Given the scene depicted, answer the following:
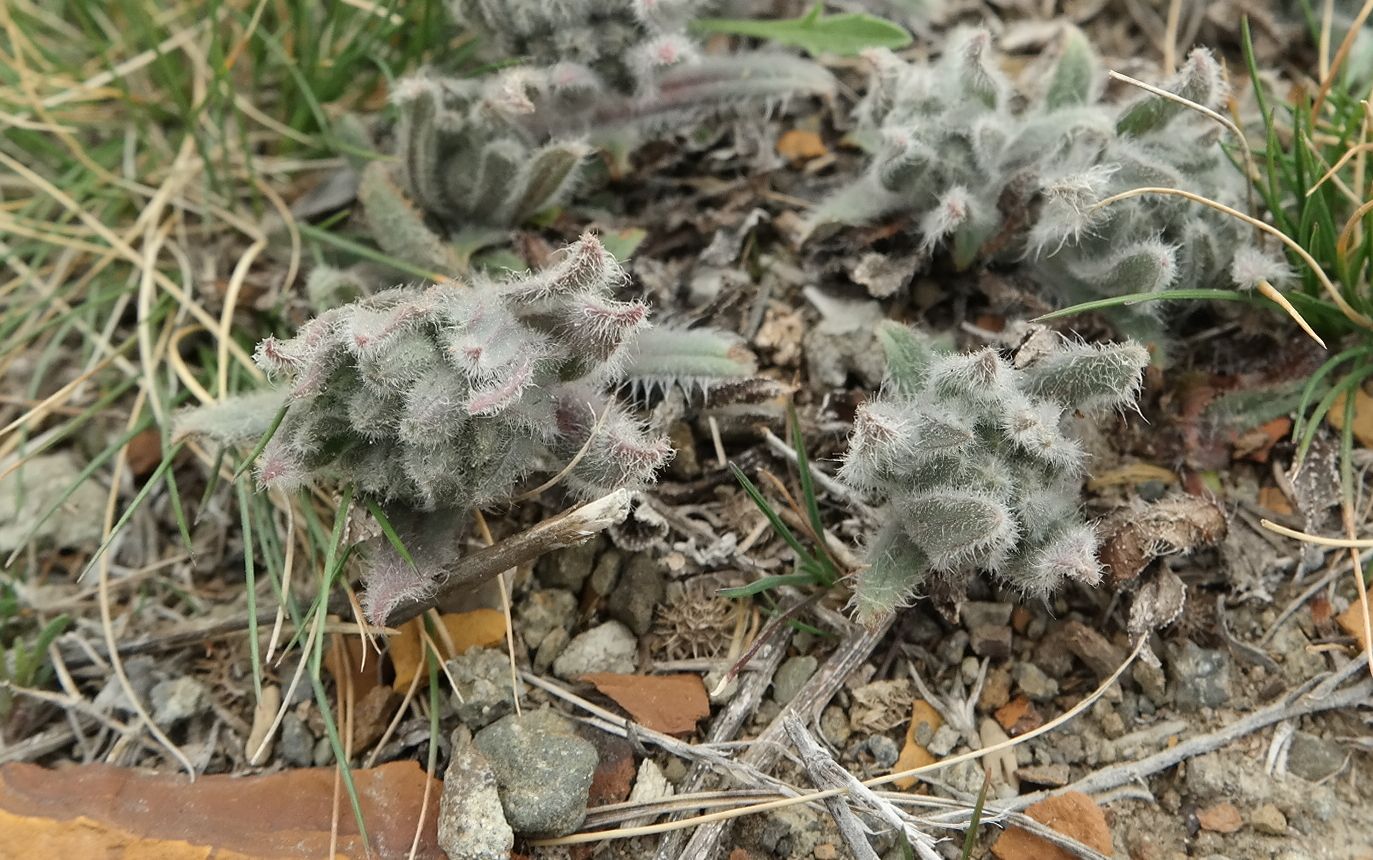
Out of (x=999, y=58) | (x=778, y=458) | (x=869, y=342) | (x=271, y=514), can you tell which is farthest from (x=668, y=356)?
(x=999, y=58)

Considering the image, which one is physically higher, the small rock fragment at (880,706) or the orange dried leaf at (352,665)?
the orange dried leaf at (352,665)

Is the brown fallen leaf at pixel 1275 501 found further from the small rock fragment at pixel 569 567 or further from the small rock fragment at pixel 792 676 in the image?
the small rock fragment at pixel 569 567

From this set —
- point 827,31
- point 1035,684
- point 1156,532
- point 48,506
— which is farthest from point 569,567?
point 827,31

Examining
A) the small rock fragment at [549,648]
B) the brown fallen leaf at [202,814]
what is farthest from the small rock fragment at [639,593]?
the brown fallen leaf at [202,814]

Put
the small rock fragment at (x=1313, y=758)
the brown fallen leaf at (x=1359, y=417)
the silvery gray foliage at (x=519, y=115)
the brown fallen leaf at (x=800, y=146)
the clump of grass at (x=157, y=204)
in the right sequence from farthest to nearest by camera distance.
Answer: the brown fallen leaf at (x=800, y=146) → the clump of grass at (x=157, y=204) → the silvery gray foliage at (x=519, y=115) → the brown fallen leaf at (x=1359, y=417) → the small rock fragment at (x=1313, y=758)

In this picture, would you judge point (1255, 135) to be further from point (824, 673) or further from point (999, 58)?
point (824, 673)

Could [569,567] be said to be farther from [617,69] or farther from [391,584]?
[617,69]

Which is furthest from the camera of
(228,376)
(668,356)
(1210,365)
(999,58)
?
(999,58)
